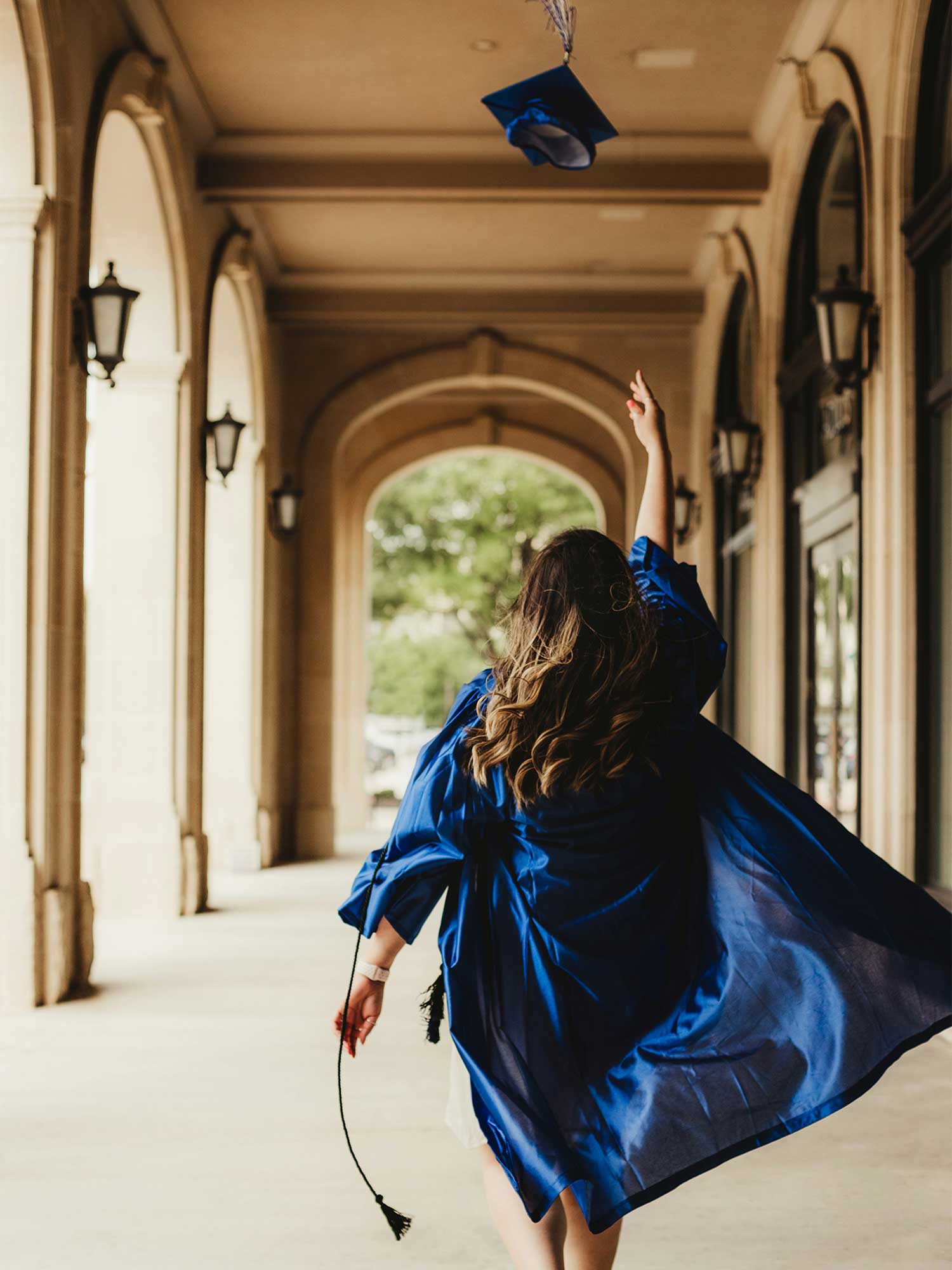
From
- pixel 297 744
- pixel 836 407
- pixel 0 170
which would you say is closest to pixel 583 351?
pixel 297 744

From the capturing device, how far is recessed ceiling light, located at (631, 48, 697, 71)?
25.8ft

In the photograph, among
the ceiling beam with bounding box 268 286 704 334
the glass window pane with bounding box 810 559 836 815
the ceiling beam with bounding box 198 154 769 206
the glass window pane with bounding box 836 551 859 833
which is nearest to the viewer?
the glass window pane with bounding box 836 551 859 833

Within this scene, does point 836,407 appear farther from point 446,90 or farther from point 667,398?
point 667,398

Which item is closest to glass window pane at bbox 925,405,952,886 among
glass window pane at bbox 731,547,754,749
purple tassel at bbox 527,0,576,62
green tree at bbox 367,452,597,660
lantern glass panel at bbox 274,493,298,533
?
purple tassel at bbox 527,0,576,62

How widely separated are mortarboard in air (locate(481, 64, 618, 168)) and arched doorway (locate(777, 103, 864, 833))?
3.33 meters

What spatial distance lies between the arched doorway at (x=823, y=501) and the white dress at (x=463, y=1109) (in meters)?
5.24

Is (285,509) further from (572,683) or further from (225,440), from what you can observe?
(572,683)

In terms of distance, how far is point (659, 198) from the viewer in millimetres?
9258

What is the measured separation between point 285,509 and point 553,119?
835 cm

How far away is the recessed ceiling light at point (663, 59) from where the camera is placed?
786 centimetres

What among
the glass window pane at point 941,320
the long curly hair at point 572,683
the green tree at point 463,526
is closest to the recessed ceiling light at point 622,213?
the glass window pane at point 941,320

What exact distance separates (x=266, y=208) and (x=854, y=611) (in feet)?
19.1

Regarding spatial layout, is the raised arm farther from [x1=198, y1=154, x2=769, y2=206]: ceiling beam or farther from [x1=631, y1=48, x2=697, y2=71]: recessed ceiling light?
[x1=198, y1=154, x2=769, y2=206]: ceiling beam

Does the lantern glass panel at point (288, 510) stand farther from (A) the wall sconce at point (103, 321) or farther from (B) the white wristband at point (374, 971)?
(B) the white wristband at point (374, 971)
